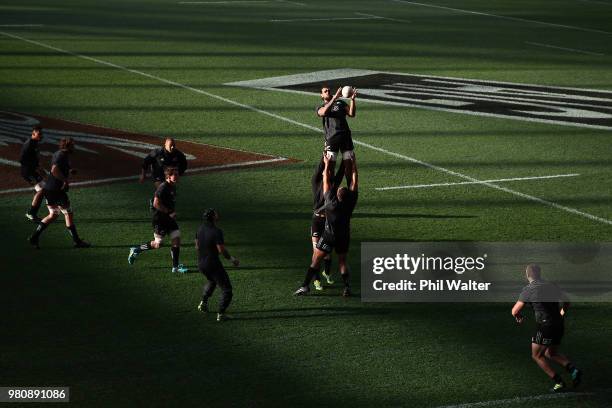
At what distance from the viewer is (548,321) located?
11.4 meters

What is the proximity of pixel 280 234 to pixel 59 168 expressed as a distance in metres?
3.33

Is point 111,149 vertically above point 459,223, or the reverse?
point 111,149

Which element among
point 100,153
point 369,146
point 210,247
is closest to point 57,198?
point 210,247

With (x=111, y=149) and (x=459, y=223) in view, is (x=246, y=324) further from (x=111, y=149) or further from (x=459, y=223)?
(x=111, y=149)

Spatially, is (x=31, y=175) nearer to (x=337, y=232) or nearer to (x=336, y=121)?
(x=336, y=121)

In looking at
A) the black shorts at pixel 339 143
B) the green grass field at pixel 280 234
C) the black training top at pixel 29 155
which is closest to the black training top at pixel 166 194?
the green grass field at pixel 280 234

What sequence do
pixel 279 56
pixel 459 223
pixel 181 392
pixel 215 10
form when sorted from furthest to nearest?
pixel 215 10, pixel 279 56, pixel 459 223, pixel 181 392

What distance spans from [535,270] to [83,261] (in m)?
6.84

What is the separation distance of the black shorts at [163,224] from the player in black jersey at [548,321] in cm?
539

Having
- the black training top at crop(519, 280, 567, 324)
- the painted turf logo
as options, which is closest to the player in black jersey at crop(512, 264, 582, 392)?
the black training top at crop(519, 280, 567, 324)

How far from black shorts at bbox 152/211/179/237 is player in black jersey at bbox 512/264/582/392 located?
5387 millimetres

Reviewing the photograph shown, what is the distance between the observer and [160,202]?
15125mm

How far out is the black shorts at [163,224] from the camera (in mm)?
15266

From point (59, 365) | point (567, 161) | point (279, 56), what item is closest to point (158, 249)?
point (59, 365)
